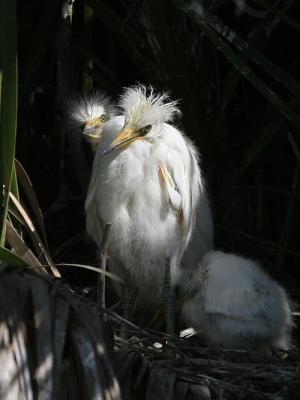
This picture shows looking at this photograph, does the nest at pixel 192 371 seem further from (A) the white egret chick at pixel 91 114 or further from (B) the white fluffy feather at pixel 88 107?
(B) the white fluffy feather at pixel 88 107

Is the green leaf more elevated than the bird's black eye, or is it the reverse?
the green leaf

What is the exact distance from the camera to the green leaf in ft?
8.96

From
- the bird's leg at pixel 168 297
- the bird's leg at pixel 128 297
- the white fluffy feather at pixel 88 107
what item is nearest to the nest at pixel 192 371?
the bird's leg at pixel 168 297

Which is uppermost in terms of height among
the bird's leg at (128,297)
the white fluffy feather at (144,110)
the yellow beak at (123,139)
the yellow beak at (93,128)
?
the white fluffy feather at (144,110)

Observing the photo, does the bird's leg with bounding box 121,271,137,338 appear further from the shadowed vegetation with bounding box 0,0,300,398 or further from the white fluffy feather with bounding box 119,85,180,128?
the white fluffy feather with bounding box 119,85,180,128

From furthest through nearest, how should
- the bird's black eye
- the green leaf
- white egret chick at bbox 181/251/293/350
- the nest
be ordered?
the bird's black eye
white egret chick at bbox 181/251/293/350
the green leaf
the nest

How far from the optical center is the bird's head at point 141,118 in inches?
127

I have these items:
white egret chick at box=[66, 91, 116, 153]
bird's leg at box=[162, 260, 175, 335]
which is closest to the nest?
bird's leg at box=[162, 260, 175, 335]

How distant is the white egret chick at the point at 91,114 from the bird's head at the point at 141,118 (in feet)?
1.09

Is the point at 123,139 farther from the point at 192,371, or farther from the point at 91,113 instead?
the point at 192,371

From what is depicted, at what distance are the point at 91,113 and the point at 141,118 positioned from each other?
19.4 inches

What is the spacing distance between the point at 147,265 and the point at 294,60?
147cm

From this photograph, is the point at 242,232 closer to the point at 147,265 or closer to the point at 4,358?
the point at 147,265

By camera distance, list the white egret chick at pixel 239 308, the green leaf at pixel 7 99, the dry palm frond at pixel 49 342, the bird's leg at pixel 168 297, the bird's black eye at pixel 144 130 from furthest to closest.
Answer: the bird's leg at pixel 168 297 < the bird's black eye at pixel 144 130 < the white egret chick at pixel 239 308 < the green leaf at pixel 7 99 < the dry palm frond at pixel 49 342
